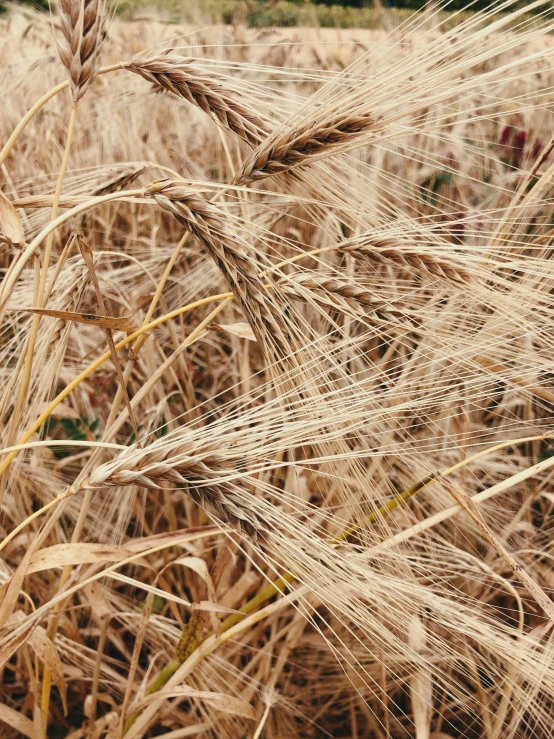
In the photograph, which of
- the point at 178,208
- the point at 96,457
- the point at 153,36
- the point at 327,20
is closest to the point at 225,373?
the point at 96,457

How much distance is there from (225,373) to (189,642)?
2.57 feet

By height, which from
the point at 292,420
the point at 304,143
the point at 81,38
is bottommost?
the point at 292,420

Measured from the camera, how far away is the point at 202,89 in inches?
32.8

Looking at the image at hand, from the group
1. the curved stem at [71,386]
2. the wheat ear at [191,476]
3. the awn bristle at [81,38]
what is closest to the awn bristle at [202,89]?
the awn bristle at [81,38]

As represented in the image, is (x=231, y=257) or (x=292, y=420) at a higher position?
(x=231, y=257)

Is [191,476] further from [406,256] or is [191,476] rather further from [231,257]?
[406,256]

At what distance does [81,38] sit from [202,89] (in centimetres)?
17

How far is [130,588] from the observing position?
4.43ft

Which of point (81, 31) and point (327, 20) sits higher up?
point (327, 20)

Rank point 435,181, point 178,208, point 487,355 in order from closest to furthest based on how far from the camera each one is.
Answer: point 178,208 → point 487,355 → point 435,181

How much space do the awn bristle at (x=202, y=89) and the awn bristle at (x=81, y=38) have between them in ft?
0.36

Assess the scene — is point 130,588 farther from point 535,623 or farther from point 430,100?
point 430,100

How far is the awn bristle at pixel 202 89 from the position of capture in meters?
0.83

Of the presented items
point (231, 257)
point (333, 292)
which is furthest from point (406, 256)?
point (231, 257)
